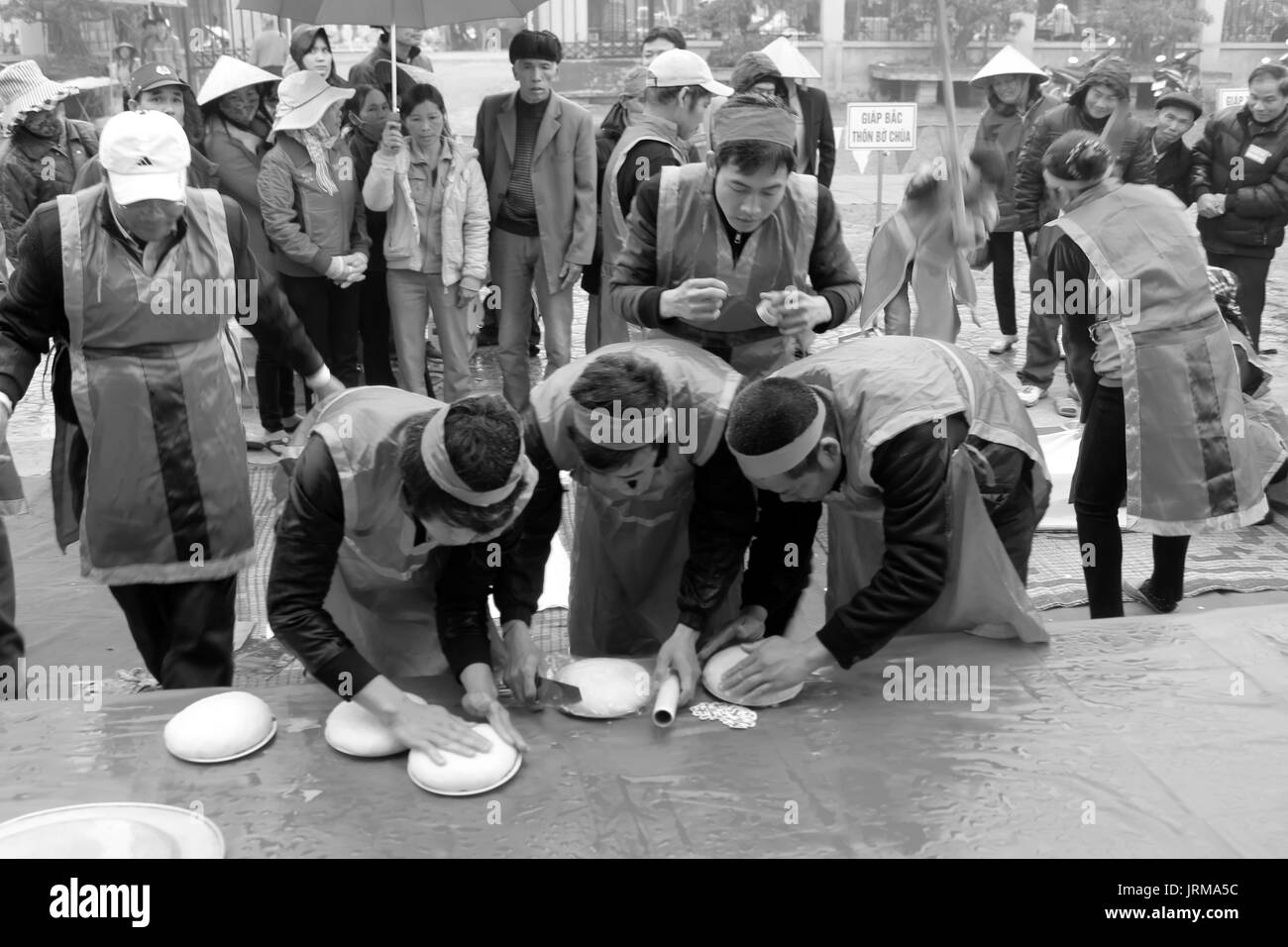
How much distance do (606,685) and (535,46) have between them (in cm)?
298

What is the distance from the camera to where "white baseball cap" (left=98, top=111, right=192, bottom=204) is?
7.27ft

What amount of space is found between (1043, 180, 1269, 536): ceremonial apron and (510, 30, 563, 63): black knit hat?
2.10m

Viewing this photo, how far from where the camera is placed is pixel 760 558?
233 centimetres

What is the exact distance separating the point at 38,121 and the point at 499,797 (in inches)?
150

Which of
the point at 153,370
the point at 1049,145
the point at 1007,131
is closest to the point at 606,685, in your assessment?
the point at 153,370

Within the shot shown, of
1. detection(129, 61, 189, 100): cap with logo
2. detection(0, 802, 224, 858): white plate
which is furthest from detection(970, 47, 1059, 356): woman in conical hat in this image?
detection(0, 802, 224, 858): white plate

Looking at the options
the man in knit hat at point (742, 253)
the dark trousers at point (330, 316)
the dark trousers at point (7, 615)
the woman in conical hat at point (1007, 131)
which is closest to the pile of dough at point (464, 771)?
the man in knit hat at point (742, 253)

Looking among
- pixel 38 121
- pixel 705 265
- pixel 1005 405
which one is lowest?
pixel 1005 405

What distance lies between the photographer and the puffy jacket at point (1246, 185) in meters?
5.08

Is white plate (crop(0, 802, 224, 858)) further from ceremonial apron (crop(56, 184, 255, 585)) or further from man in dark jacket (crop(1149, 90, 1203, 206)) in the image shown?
man in dark jacket (crop(1149, 90, 1203, 206))

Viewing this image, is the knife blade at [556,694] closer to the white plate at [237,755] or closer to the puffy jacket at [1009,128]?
the white plate at [237,755]

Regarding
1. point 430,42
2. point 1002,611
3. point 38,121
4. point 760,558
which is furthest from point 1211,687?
point 430,42

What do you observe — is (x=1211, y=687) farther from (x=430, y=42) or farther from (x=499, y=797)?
(x=430, y=42)

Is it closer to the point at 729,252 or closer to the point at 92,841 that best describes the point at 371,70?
the point at 729,252
